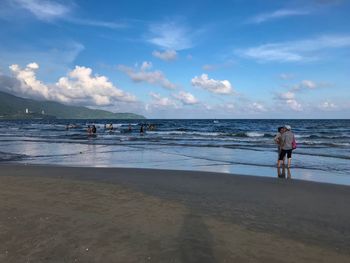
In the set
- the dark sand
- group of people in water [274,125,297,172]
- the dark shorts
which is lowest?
the dark sand

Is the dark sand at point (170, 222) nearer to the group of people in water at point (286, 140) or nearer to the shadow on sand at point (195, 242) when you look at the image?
the shadow on sand at point (195, 242)

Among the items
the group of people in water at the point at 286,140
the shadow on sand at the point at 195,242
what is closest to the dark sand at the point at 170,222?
the shadow on sand at the point at 195,242

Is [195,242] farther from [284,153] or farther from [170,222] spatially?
[284,153]

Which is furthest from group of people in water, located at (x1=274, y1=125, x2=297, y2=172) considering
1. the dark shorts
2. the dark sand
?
the dark sand

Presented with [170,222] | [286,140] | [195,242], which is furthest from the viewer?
[286,140]

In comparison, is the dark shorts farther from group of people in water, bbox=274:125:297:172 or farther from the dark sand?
the dark sand

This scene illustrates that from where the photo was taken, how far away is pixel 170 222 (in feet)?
21.5

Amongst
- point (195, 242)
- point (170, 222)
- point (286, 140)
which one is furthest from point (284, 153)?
point (195, 242)

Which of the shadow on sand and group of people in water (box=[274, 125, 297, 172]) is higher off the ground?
group of people in water (box=[274, 125, 297, 172])

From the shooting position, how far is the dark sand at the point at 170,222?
5148mm

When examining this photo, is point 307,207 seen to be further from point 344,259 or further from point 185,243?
point 185,243

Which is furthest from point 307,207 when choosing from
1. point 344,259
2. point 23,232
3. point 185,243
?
point 23,232

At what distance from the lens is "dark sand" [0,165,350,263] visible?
16.9 feet

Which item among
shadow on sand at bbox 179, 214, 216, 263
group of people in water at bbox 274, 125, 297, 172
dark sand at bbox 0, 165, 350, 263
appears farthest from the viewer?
group of people in water at bbox 274, 125, 297, 172
